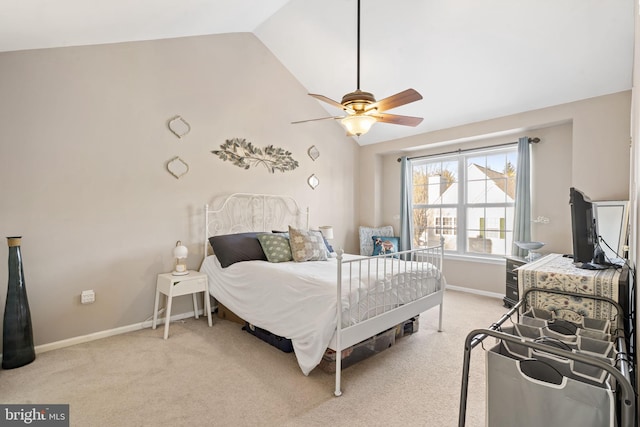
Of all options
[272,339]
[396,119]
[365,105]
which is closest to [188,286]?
[272,339]

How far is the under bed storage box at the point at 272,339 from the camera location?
103 inches

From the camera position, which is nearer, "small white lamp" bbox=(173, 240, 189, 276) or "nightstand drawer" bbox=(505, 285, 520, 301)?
"small white lamp" bbox=(173, 240, 189, 276)

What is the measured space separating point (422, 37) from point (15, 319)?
181 inches

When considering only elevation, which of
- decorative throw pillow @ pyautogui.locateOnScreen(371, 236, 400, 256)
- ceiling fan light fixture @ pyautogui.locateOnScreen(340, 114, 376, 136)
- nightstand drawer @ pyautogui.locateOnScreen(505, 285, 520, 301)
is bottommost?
nightstand drawer @ pyautogui.locateOnScreen(505, 285, 520, 301)

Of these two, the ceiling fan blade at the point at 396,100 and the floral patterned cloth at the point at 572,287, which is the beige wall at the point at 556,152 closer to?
the floral patterned cloth at the point at 572,287

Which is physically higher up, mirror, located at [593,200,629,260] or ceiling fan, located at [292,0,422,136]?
ceiling fan, located at [292,0,422,136]

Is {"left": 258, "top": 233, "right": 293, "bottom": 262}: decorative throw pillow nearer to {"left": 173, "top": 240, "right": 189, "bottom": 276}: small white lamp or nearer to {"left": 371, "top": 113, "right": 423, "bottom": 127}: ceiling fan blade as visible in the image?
{"left": 173, "top": 240, "right": 189, "bottom": 276}: small white lamp

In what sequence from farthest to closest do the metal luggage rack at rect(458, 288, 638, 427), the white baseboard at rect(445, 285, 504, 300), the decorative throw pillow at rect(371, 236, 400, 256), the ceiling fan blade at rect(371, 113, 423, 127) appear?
the decorative throw pillow at rect(371, 236, 400, 256) → the white baseboard at rect(445, 285, 504, 300) → the ceiling fan blade at rect(371, 113, 423, 127) → the metal luggage rack at rect(458, 288, 638, 427)

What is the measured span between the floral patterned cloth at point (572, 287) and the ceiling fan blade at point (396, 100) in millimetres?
1372

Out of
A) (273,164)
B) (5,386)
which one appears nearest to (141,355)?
(5,386)

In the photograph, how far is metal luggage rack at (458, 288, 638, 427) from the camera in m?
0.84

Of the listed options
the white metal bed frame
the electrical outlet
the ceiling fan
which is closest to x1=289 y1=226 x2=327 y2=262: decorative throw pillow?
the white metal bed frame

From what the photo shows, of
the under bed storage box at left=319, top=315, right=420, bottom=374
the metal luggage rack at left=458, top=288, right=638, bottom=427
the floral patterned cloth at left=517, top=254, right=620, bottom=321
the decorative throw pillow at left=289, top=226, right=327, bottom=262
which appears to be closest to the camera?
the metal luggage rack at left=458, top=288, right=638, bottom=427

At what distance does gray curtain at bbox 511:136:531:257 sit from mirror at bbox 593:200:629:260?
0.82m
